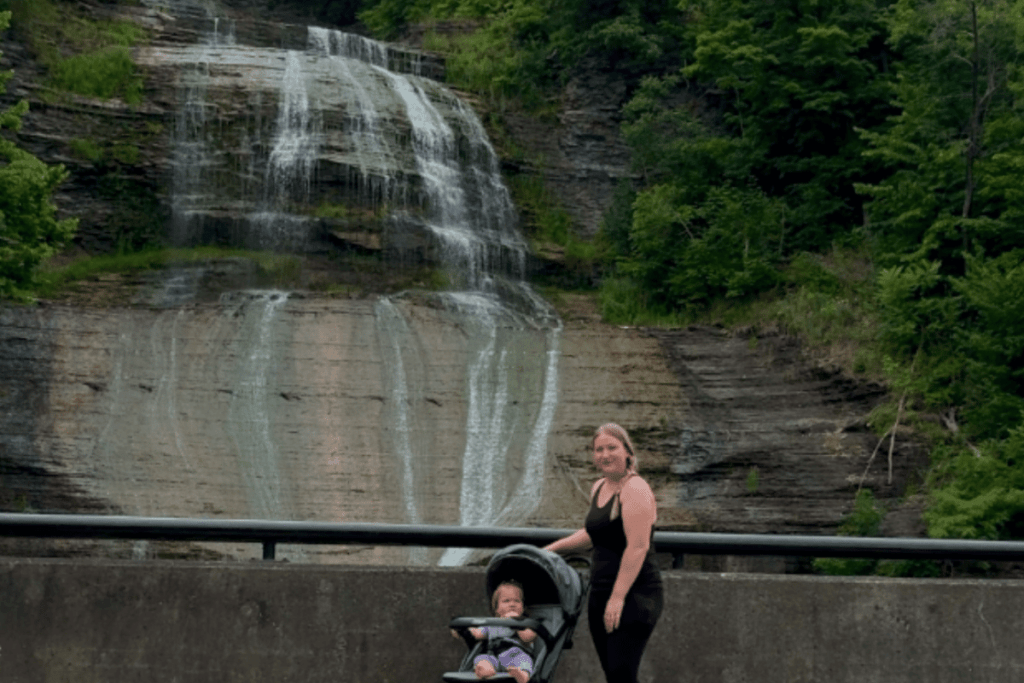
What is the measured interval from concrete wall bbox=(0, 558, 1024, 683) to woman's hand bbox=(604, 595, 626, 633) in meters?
1.12

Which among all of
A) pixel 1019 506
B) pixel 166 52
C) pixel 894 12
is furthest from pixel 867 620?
pixel 166 52

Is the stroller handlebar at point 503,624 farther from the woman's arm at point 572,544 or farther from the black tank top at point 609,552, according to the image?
the woman's arm at point 572,544

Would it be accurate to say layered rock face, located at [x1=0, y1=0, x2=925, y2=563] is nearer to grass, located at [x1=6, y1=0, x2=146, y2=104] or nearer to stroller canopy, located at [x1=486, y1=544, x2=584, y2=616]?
grass, located at [x1=6, y1=0, x2=146, y2=104]

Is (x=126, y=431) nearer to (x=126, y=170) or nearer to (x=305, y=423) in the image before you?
(x=305, y=423)

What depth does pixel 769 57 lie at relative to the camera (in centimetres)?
3341

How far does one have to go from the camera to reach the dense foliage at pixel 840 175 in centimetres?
2344

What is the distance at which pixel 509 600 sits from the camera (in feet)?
17.9

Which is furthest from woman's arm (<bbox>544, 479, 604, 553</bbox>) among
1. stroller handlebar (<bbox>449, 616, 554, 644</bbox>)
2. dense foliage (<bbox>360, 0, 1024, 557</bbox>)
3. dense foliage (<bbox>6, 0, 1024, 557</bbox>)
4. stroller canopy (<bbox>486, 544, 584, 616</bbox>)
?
dense foliage (<bbox>360, 0, 1024, 557</bbox>)

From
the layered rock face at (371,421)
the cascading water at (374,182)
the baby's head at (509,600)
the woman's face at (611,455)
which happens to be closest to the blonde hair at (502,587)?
the baby's head at (509,600)

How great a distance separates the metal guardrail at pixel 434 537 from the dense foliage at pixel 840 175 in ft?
47.1

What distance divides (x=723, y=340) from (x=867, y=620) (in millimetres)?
23325

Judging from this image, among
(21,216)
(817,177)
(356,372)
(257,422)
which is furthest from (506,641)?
(817,177)

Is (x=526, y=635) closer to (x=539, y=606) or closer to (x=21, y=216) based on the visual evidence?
(x=539, y=606)

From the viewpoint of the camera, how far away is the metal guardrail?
20.7 feet
